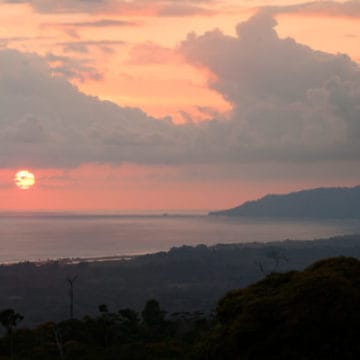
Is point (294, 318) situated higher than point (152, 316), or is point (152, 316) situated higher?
point (294, 318)

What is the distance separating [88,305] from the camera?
6280 inches

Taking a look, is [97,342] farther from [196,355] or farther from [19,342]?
[196,355]

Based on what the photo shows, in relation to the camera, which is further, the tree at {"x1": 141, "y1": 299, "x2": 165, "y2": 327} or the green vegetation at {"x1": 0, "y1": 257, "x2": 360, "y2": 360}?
the tree at {"x1": 141, "y1": 299, "x2": 165, "y2": 327}

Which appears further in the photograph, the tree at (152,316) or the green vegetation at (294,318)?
the tree at (152,316)

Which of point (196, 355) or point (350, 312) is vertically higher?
point (350, 312)

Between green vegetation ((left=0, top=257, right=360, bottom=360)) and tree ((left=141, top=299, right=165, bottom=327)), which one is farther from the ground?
green vegetation ((left=0, top=257, right=360, bottom=360))

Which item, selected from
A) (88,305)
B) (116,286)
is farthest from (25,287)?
(88,305)

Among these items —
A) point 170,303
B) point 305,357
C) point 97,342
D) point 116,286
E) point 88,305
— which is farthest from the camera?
point 116,286

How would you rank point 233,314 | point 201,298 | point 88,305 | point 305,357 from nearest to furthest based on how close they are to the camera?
1. point 305,357
2. point 233,314
3. point 88,305
4. point 201,298

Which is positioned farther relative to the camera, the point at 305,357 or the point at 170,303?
the point at 170,303

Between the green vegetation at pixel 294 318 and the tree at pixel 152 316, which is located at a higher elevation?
the green vegetation at pixel 294 318

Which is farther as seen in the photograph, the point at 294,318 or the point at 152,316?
the point at 152,316

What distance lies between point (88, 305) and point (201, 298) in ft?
107

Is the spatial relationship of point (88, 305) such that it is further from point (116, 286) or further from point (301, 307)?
point (301, 307)
